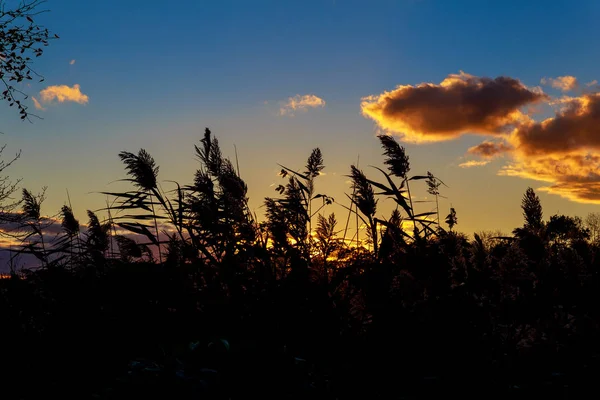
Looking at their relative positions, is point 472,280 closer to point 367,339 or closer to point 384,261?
point 367,339

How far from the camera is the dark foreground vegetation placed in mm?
3326

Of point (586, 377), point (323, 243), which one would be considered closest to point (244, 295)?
point (323, 243)

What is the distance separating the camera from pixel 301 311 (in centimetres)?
456

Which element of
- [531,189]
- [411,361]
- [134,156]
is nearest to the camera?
[411,361]

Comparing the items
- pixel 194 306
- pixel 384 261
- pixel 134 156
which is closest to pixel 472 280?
pixel 384 261

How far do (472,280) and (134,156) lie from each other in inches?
168

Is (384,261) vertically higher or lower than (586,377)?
higher

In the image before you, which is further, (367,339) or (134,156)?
(134,156)

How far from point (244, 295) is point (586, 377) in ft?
8.57

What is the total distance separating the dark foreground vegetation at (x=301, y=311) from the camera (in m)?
3.33

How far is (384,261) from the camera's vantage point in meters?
5.23

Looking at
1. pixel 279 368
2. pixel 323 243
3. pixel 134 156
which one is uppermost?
pixel 134 156

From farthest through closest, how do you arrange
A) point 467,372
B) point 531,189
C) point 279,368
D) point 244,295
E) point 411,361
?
point 531,189, point 244,295, point 411,361, point 467,372, point 279,368

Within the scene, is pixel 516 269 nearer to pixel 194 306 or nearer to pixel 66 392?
pixel 194 306
